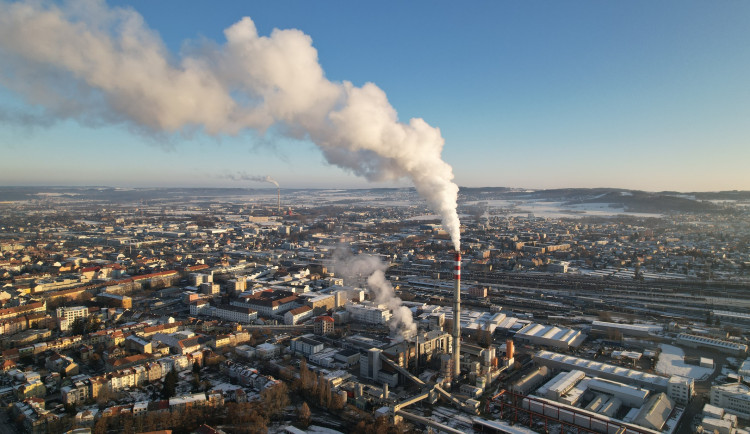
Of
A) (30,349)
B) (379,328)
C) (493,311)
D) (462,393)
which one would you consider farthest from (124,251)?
(462,393)

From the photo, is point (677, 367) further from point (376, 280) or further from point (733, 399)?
point (376, 280)

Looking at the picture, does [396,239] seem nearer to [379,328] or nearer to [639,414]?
[379,328]

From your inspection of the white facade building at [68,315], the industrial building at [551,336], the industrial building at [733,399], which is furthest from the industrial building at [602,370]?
the white facade building at [68,315]

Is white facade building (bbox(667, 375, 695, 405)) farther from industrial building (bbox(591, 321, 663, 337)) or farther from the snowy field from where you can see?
industrial building (bbox(591, 321, 663, 337))

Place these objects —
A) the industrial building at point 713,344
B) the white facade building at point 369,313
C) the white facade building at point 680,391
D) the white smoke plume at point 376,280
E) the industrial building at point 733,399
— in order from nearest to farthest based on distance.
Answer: the industrial building at point 733,399, the white facade building at point 680,391, the industrial building at point 713,344, the white smoke plume at point 376,280, the white facade building at point 369,313

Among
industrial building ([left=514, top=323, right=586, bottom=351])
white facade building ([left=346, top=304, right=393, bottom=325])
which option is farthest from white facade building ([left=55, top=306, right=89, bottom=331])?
industrial building ([left=514, top=323, right=586, bottom=351])

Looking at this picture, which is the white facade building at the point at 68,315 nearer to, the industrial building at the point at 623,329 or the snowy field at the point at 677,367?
the industrial building at the point at 623,329
